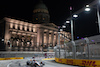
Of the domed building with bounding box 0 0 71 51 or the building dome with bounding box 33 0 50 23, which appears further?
the building dome with bounding box 33 0 50 23

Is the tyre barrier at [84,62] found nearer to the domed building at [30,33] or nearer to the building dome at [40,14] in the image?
the domed building at [30,33]

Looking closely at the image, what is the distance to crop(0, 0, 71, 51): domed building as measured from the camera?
82.6 metres

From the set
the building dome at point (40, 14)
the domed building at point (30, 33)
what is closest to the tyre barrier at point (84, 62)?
the domed building at point (30, 33)

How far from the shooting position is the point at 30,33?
A: 98188 millimetres

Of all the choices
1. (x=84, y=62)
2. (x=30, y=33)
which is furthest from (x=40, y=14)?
(x=84, y=62)

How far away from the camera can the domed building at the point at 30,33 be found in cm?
8256

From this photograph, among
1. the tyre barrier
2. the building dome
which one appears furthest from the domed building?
the tyre barrier

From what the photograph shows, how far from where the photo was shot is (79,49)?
19.2 metres

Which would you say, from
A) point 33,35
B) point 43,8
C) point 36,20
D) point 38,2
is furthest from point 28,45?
point 38,2

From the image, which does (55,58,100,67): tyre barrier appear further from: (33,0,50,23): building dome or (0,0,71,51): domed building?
(33,0,50,23): building dome

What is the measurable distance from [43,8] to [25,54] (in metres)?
71.5

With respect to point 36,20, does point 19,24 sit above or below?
below

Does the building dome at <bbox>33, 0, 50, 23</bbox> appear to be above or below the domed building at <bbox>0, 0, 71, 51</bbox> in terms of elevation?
above

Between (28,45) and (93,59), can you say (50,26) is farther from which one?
(93,59)
